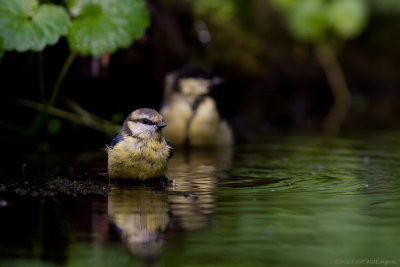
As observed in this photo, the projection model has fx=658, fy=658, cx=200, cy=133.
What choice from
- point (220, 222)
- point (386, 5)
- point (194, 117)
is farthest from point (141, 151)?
point (386, 5)

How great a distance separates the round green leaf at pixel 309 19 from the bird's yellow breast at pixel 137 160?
10.6 meters

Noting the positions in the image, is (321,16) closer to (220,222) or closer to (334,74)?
(334,74)

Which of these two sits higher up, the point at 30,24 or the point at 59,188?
the point at 30,24

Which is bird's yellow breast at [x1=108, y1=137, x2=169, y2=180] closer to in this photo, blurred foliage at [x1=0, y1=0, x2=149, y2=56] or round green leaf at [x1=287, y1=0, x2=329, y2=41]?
blurred foliage at [x1=0, y1=0, x2=149, y2=56]

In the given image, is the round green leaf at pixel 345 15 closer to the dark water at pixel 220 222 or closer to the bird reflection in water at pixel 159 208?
the dark water at pixel 220 222

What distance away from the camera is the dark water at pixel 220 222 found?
2.78 metres

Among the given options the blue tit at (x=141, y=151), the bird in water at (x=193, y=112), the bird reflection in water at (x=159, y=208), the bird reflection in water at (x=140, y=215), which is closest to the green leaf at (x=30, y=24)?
the blue tit at (x=141, y=151)

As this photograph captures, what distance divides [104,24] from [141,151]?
186cm

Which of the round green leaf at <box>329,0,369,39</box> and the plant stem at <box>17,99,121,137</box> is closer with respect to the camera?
the plant stem at <box>17,99,121,137</box>

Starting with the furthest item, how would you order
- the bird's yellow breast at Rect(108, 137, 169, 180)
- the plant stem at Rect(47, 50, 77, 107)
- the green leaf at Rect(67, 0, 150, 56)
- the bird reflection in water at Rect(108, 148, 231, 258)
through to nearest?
the plant stem at Rect(47, 50, 77, 107) → the green leaf at Rect(67, 0, 150, 56) → the bird's yellow breast at Rect(108, 137, 169, 180) → the bird reflection in water at Rect(108, 148, 231, 258)

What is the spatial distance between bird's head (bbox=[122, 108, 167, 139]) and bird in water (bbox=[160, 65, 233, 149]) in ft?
9.13

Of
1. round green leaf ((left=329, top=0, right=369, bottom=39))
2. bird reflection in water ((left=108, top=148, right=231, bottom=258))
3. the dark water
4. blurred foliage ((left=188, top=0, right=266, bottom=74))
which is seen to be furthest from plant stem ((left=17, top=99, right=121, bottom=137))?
round green leaf ((left=329, top=0, right=369, bottom=39))

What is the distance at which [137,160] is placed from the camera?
479 centimetres

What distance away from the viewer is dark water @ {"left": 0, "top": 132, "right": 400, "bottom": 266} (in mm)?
2777
